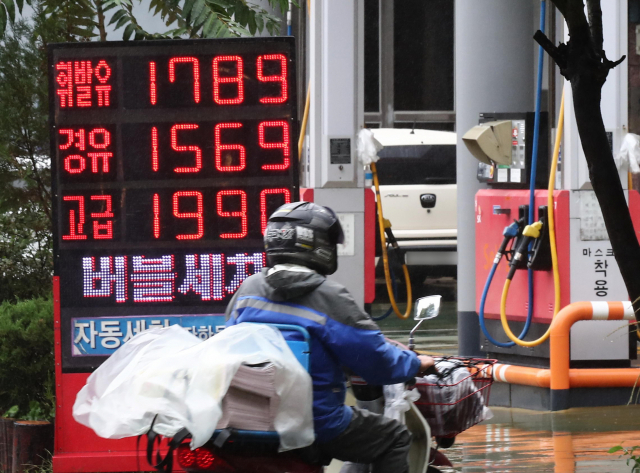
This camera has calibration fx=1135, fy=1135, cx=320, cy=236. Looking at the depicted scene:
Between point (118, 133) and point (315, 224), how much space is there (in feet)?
7.43

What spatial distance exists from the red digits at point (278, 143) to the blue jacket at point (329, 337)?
2057mm

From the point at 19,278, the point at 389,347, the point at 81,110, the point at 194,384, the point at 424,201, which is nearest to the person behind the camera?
the point at 194,384

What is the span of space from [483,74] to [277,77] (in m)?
3.67

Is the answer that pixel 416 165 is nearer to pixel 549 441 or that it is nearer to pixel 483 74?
pixel 483 74

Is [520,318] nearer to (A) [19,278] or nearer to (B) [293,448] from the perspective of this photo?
(A) [19,278]

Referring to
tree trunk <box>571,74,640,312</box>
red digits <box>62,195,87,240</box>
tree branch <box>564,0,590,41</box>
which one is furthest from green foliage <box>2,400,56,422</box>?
tree branch <box>564,0,590,41</box>

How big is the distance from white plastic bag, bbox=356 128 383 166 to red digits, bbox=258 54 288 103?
3192mm

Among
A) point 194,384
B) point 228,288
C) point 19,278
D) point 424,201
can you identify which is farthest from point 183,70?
point 424,201

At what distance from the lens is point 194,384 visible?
12.2 feet

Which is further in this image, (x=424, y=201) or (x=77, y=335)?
(x=424, y=201)

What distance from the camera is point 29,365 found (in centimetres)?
710

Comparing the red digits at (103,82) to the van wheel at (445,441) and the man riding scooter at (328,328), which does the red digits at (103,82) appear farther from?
the van wheel at (445,441)

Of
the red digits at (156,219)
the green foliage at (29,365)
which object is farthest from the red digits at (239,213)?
the green foliage at (29,365)

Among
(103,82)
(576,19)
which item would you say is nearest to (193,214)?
(103,82)
